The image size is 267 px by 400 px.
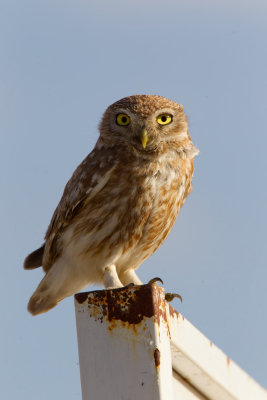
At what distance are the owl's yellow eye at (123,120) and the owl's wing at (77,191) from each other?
269 millimetres

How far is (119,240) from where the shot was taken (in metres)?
5.07

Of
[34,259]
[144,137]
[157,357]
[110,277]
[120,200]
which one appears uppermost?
[144,137]

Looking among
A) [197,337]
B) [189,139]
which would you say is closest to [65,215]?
[189,139]

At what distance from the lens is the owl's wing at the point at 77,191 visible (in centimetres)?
518

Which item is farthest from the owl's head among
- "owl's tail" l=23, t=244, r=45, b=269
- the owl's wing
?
"owl's tail" l=23, t=244, r=45, b=269

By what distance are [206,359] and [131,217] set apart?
168cm

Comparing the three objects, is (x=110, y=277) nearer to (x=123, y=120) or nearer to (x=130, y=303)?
(x=123, y=120)

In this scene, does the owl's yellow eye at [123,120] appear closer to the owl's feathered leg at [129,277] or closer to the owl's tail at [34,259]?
the owl's feathered leg at [129,277]

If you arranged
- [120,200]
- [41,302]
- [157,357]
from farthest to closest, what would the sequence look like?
[41,302]
[120,200]
[157,357]

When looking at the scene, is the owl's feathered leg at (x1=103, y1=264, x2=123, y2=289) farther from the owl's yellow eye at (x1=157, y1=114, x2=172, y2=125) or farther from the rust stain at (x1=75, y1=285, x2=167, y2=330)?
the rust stain at (x1=75, y1=285, x2=167, y2=330)

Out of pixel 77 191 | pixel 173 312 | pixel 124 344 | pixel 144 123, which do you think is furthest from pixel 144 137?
pixel 124 344

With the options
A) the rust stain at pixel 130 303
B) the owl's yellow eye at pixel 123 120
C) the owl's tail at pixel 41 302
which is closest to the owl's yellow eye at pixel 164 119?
the owl's yellow eye at pixel 123 120

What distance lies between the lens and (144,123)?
5.48m

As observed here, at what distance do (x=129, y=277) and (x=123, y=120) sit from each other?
1.27 m
